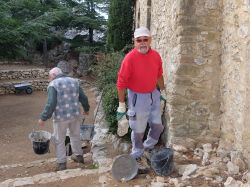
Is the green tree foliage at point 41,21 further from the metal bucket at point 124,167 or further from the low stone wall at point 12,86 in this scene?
the metal bucket at point 124,167

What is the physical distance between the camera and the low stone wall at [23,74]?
1833 cm

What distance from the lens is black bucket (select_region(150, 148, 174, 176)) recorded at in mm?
4375

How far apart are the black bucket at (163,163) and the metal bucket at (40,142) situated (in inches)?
91.7

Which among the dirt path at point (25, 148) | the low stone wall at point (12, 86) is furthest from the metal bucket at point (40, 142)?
the low stone wall at point (12, 86)

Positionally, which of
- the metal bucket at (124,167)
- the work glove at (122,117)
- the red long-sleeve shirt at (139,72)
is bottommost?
the metal bucket at (124,167)

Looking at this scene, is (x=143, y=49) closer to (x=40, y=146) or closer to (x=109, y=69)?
(x=40, y=146)

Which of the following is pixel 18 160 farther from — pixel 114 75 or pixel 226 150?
pixel 226 150

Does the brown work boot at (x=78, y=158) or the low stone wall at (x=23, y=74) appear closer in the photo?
the brown work boot at (x=78, y=158)

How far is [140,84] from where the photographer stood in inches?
176

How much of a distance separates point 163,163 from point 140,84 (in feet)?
3.49

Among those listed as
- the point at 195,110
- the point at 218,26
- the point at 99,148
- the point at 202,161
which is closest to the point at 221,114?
the point at 195,110

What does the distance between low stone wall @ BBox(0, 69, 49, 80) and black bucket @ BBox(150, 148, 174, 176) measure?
595 inches

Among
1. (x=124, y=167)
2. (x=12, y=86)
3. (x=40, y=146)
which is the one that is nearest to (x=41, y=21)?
(x=12, y=86)

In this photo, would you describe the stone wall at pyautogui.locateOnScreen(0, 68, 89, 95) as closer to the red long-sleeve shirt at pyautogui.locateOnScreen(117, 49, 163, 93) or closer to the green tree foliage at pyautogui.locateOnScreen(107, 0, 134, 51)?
the green tree foliage at pyautogui.locateOnScreen(107, 0, 134, 51)
